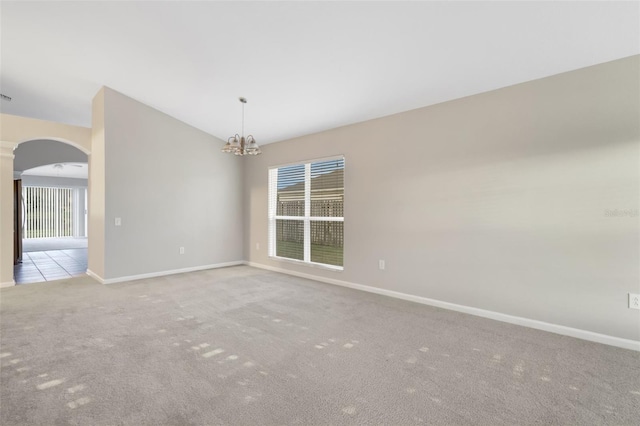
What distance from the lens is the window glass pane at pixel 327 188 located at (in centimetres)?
471

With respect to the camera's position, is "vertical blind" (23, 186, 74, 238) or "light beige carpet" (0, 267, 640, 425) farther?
"vertical blind" (23, 186, 74, 238)

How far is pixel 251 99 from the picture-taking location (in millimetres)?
4172

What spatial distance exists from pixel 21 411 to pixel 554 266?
419 centimetres

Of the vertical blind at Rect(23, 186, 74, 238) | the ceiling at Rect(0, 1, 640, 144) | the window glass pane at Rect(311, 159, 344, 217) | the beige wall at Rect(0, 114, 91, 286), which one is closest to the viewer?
the ceiling at Rect(0, 1, 640, 144)

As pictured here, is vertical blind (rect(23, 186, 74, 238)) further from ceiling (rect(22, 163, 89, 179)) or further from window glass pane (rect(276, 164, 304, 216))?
window glass pane (rect(276, 164, 304, 216))

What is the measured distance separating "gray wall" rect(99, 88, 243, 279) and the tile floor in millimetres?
1505

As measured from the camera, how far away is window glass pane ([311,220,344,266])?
4750 millimetres

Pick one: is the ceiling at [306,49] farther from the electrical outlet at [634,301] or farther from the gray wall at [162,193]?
the electrical outlet at [634,301]

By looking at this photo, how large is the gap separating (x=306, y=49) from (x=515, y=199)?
2674 mm

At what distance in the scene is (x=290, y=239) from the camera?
557cm

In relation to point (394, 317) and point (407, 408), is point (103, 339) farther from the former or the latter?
point (394, 317)

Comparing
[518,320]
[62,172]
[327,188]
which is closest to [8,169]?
[327,188]

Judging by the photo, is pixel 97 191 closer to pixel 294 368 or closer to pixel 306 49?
pixel 306 49

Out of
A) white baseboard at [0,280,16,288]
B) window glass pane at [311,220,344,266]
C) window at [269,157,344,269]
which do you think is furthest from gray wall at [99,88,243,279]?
window glass pane at [311,220,344,266]
